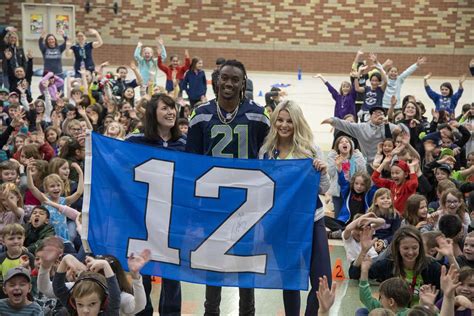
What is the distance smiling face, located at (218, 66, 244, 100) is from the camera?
19.2ft

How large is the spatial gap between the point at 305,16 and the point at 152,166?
89.0ft

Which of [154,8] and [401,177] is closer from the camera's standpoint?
[401,177]

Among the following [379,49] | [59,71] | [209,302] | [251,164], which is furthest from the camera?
[379,49]

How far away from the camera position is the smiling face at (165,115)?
6.18 meters

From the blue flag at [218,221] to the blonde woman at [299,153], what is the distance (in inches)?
2.7

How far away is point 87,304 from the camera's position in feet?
16.6

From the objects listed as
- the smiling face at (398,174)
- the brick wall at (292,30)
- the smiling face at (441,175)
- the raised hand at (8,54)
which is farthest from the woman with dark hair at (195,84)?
the brick wall at (292,30)

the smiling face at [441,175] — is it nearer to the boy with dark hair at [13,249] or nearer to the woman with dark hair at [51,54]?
the boy with dark hair at [13,249]

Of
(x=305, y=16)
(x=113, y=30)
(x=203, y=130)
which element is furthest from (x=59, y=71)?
(x=203, y=130)

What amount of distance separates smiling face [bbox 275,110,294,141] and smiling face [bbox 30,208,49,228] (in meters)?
2.93

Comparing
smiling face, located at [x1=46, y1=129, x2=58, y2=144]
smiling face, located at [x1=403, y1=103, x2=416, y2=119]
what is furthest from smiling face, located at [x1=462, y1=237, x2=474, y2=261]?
smiling face, located at [x1=46, y1=129, x2=58, y2=144]

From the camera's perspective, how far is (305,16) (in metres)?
32.1

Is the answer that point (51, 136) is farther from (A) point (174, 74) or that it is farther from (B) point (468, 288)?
(A) point (174, 74)

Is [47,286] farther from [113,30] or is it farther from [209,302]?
[113,30]
